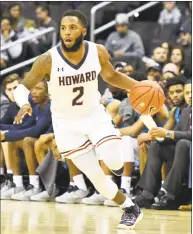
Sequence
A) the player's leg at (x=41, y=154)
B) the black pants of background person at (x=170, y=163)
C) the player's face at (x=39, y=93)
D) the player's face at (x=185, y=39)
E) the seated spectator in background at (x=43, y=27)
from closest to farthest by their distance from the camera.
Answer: the black pants of background person at (x=170, y=163)
the player's leg at (x=41, y=154)
the player's face at (x=39, y=93)
the player's face at (x=185, y=39)
the seated spectator in background at (x=43, y=27)

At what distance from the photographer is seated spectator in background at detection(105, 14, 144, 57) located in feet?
37.6

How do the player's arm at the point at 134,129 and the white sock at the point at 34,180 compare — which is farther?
the white sock at the point at 34,180

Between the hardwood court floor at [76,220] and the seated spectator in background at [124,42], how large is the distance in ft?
10.4

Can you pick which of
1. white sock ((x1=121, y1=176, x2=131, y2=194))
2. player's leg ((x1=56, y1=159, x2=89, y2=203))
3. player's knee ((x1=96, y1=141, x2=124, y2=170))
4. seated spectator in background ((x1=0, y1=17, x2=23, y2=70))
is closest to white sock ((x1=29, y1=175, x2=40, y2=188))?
player's leg ((x1=56, y1=159, x2=89, y2=203))

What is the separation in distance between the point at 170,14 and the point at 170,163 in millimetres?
4151

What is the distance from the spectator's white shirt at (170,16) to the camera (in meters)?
12.2

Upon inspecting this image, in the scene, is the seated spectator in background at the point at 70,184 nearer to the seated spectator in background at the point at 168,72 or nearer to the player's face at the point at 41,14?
the seated spectator in background at the point at 168,72

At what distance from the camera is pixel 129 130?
29.8 feet

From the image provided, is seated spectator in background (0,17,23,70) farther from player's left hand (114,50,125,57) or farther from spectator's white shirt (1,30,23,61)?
player's left hand (114,50,125,57)

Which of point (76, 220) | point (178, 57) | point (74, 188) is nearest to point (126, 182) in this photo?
point (74, 188)

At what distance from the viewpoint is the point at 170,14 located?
12328 mm

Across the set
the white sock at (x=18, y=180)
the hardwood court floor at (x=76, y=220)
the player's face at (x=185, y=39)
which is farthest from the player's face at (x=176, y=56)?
the white sock at (x=18, y=180)

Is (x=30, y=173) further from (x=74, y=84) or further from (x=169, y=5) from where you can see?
(x=169, y=5)

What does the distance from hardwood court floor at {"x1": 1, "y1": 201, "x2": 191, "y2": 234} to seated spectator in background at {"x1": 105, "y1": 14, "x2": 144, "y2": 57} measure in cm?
317
